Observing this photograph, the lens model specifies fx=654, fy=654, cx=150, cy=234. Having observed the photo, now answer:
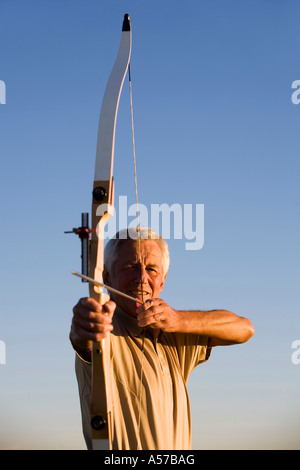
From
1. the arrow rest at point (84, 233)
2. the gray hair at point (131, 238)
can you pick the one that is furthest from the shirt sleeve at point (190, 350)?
the arrow rest at point (84, 233)

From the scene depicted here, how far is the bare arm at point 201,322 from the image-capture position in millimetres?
2650

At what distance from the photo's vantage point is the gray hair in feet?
10.3

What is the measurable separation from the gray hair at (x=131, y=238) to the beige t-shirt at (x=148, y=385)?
27 cm

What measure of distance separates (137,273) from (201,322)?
1.24 feet

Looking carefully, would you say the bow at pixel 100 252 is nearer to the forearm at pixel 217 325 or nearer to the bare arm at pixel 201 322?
the bare arm at pixel 201 322

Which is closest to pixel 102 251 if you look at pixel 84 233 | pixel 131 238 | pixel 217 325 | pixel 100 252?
pixel 100 252

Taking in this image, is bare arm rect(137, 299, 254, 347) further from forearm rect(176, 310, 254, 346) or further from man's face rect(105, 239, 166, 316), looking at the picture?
man's face rect(105, 239, 166, 316)

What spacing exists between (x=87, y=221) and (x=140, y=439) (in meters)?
0.93
